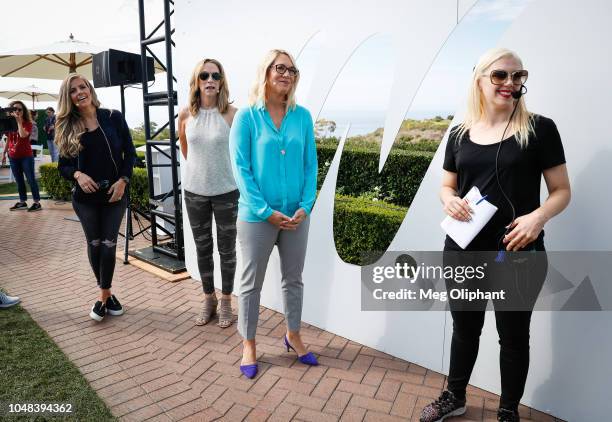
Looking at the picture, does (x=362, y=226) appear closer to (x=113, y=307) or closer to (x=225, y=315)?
(x=225, y=315)

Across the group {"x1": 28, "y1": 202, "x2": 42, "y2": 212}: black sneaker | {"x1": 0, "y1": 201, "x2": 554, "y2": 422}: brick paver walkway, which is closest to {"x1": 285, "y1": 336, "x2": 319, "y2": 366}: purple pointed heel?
{"x1": 0, "y1": 201, "x2": 554, "y2": 422}: brick paver walkway

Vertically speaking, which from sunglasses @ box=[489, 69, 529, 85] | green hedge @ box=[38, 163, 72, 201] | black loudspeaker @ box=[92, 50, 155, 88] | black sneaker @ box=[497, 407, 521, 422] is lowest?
green hedge @ box=[38, 163, 72, 201]

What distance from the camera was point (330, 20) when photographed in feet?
10.0

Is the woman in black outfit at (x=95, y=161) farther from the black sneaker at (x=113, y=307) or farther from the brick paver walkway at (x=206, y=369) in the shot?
the brick paver walkway at (x=206, y=369)

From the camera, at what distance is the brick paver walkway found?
244cm

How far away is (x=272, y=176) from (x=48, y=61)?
8.85 m

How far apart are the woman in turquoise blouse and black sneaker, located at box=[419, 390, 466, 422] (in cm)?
98

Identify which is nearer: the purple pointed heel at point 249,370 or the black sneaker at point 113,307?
the purple pointed heel at point 249,370

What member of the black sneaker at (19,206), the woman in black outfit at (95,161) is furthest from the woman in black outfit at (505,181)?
the black sneaker at (19,206)

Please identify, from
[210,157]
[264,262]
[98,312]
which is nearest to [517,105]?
[264,262]

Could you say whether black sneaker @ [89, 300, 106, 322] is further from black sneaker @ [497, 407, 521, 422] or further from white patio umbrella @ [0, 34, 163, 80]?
white patio umbrella @ [0, 34, 163, 80]

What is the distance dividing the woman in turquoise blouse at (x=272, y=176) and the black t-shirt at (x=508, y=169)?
0.91 meters

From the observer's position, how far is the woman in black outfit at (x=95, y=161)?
3.23m

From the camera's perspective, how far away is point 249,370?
2764mm
